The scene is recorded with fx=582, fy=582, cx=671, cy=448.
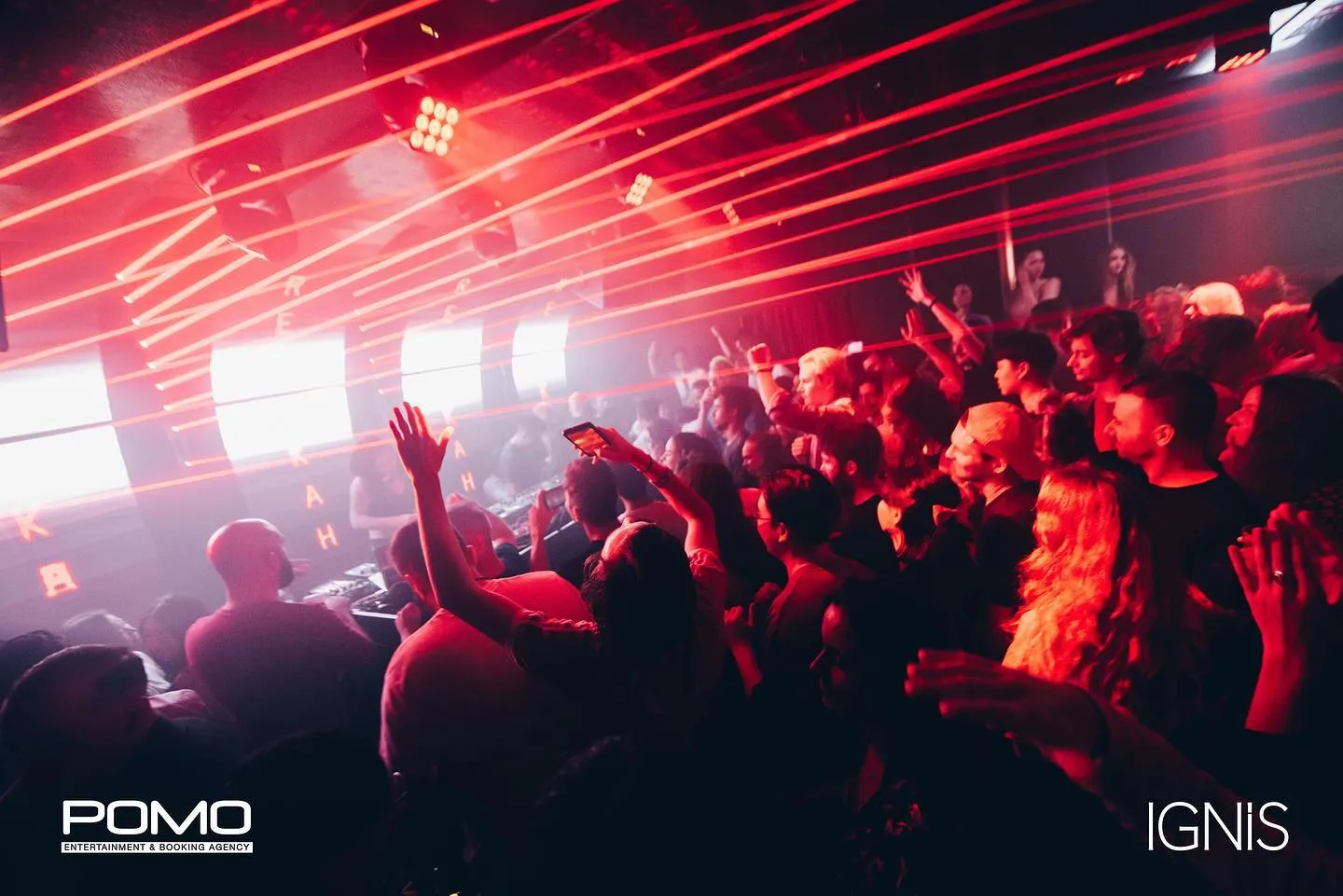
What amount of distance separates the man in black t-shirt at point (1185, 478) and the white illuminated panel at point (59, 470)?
6.04m

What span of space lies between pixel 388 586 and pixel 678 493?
2.47 meters

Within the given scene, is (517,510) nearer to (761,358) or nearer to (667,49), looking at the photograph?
(761,358)

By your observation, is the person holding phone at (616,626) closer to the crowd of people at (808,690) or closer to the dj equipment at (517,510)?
the crowd of people at (808,690)

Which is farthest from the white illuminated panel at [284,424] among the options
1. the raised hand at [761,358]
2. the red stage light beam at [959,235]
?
the raised hand at [761,358]

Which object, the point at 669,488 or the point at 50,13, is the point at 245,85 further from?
the point at 669,488

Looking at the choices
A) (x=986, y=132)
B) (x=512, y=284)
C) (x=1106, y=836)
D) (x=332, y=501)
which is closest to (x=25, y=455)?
(x=332, y=501)

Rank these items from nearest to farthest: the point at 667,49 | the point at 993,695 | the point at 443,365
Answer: the point at 993,695
the point at 667,49
the point at 443,365

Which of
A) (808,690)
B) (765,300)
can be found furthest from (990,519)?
(765,300)

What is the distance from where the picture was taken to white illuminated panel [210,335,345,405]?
5.37 m

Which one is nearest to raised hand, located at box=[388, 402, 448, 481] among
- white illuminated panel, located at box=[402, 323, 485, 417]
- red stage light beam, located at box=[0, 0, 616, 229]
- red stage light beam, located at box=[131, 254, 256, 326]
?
red stage light beam, located at box=[0, 0, 616, 229]

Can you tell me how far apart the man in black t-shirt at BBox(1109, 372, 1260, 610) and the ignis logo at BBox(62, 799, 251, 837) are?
8.46 feet

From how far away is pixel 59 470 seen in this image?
4.32 metres

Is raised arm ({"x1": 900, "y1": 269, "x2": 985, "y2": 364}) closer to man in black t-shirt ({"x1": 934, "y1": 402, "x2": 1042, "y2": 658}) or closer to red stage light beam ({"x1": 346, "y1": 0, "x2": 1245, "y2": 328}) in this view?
red stage light beam ({"x1": 346, "y1": 0, "x2": 1245, "y2": 328})

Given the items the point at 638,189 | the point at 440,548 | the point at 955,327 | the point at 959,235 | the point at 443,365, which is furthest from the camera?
the point at 443,365
